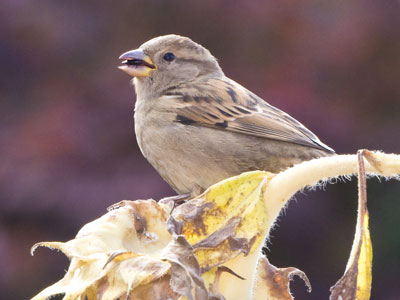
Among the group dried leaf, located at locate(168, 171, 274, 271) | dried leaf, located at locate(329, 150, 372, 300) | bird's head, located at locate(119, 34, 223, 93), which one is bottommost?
dried leaf, located at locate(329, 150, 372, 300)

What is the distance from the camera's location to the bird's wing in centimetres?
330

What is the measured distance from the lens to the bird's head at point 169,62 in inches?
138

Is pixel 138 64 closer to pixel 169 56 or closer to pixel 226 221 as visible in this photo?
pixel 169 56

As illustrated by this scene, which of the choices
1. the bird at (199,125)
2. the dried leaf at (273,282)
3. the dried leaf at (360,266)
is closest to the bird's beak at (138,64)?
the bird at (199,125)

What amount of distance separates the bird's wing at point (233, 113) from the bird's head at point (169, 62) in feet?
0.20

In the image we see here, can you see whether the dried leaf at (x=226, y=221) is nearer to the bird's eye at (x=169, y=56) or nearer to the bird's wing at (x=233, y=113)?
the bird's wing at (x=233, y=113)

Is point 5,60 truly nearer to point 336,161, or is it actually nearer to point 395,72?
point 395,72

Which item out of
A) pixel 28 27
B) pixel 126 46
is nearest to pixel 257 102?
pixel 126 46

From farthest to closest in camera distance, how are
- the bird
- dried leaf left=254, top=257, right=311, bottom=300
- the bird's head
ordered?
1. the bird's head
2. the bird
3. dried leaf left=254, top=257, right=311, bottom=300

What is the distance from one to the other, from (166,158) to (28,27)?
9.05ft

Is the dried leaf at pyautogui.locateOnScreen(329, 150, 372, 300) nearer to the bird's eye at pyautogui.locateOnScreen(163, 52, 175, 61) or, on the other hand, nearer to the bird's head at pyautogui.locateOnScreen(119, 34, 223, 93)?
the bird's head at pyautogui.locateOnScreen(119, 34, 223, 93)

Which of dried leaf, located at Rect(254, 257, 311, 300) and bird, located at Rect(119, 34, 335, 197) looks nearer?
dried leaf, located at Rect(254, 257, 311, 300)

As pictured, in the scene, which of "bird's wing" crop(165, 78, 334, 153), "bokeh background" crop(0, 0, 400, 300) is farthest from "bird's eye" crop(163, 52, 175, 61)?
"bokeh background" crop(0, 0, 400, 300)

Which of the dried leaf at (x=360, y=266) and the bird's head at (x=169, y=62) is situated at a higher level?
the bird's head at (x=169, y=62)
